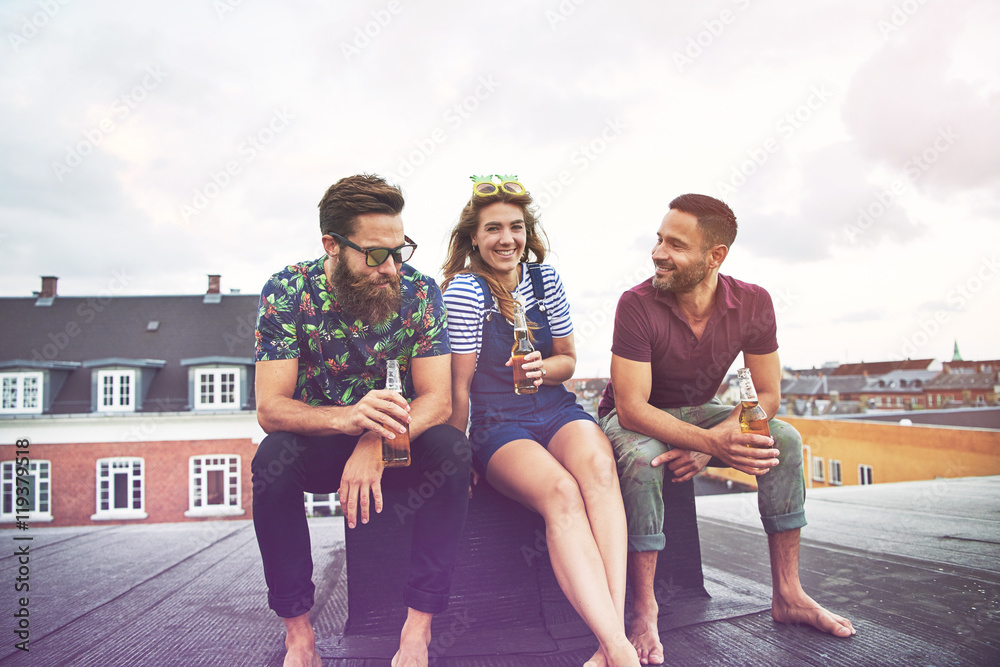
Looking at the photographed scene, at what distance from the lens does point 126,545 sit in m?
3.62

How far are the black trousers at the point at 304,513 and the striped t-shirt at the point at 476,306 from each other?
43 cm

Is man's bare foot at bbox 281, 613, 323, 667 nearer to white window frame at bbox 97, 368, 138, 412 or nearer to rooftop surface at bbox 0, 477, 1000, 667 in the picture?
rooftop surface at bbox 0, 477, 1000, 667

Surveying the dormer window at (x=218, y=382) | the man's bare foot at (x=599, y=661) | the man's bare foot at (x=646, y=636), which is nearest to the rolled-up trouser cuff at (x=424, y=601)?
the man's bare foot at (x=599, y=661)

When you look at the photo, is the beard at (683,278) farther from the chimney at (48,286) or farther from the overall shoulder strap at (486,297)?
the chimney at (48,286)

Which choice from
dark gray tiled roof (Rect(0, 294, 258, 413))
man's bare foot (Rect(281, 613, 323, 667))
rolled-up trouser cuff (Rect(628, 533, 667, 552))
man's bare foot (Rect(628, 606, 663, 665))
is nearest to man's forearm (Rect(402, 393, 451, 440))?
man's bare foot (Rect(281, 613, 323, 667))

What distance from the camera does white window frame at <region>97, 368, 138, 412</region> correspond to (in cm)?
1834

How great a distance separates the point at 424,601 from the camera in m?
1.63

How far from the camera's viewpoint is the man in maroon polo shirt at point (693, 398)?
6.06 ft

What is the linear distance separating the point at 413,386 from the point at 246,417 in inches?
694

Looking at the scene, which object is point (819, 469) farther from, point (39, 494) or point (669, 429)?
point (39, 494)

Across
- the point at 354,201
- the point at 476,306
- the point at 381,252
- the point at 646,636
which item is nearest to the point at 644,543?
the point at 646,636

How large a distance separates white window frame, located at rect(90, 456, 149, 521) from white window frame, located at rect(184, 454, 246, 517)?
5.09 feet

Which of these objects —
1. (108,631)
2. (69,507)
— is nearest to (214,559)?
(108,631)

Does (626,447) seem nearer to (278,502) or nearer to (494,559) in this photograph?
(494,559)
